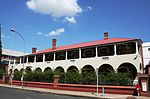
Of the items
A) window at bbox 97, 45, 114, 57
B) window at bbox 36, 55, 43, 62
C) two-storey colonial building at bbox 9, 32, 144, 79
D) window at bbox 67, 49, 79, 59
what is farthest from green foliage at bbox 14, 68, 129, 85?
window at bbox 36, 55, 43, 62

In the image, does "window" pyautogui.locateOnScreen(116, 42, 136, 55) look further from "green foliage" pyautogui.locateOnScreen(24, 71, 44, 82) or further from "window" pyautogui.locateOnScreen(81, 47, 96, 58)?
"green foliage" pyautogui.locateOnScreen(24, 71, 44, 82)

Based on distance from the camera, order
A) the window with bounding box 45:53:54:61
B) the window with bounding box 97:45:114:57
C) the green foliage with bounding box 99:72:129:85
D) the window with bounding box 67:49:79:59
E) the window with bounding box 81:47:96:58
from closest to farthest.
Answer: the green foliage with bounding box 99:72:129:85 < the window with bounding box 97:45:114:57 < the window with bounding box 81:47:96:58 < the window with bounding box 67:49:79:59 < the window with bounding box 45:53:54:61

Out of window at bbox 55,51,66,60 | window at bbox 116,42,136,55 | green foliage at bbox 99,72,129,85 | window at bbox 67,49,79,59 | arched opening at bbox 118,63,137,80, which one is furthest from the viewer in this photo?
window at bbox 55,51,66,60

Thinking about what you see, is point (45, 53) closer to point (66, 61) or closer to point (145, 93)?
point (66, 61)

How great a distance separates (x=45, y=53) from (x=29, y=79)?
27.9ft

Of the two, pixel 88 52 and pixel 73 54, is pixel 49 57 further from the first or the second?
pixel 88 52

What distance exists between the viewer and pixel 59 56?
3853 cm

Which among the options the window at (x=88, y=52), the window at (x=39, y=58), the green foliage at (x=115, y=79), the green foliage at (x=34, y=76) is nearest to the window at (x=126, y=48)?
the window at (x=88, y=52)

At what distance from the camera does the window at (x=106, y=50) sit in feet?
101

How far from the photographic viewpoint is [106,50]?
103ft

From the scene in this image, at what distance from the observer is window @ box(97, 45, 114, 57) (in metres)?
30.7

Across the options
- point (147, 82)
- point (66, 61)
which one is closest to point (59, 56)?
point (66, 61)

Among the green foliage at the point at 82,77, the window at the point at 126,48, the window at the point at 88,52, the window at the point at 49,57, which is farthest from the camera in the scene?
the window at the point at 49,57

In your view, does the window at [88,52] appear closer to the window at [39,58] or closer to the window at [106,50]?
the window at [106,50]
